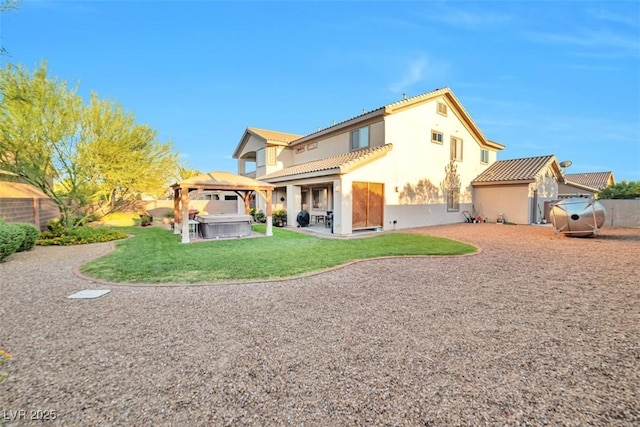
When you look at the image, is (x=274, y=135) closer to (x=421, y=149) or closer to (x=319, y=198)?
(x=319, y=198)

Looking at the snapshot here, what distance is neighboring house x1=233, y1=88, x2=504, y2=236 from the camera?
46.6ft

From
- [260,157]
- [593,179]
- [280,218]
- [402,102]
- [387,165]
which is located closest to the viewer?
[387,165]

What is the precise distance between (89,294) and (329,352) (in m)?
5.15

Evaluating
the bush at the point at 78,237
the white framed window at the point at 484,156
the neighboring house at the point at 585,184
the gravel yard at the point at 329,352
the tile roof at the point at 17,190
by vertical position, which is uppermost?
the white framed window at the point at 484,156

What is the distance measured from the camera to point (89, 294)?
550 cm

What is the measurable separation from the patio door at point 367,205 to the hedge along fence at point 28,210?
560 inches

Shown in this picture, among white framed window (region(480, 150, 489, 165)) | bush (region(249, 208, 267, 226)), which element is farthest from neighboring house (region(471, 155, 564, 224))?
bush (region(249, 208, 267, 226))

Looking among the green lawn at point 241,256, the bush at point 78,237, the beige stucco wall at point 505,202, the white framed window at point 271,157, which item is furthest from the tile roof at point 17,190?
the beige stucco wall at point 505,202

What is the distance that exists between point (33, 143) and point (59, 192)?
2855 millimetres

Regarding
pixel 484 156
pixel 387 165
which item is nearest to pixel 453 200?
pixel 484 156

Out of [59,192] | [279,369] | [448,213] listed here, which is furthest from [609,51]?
[59,192]

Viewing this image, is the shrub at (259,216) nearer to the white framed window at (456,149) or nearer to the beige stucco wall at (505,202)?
the white framed window at (456,149)

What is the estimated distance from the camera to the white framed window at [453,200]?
19.2 meters

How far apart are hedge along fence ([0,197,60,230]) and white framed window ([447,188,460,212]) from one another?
74.4ft
